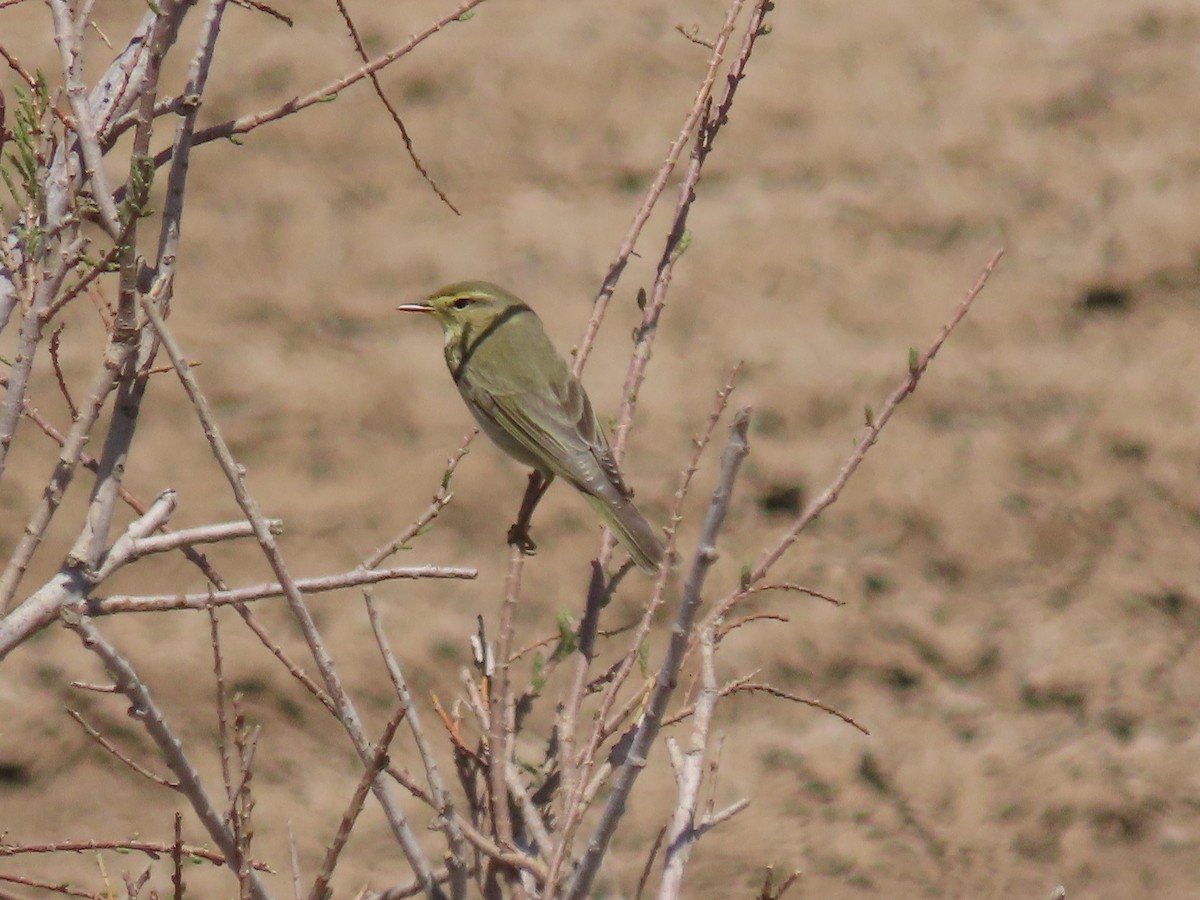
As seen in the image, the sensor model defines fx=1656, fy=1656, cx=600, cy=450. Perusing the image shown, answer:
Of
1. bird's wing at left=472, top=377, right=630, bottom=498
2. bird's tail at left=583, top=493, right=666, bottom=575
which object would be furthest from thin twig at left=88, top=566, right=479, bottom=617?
bird's wing at left=472, top=377, right=630, bottom=498

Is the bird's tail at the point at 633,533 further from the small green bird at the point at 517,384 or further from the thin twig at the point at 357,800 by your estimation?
the thin twig at the point at 357,800

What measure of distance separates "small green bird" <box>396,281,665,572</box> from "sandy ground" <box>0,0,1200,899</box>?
Answer: 563 mm

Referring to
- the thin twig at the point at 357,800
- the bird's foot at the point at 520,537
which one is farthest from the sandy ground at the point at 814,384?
the thin twig at the point at 357,800

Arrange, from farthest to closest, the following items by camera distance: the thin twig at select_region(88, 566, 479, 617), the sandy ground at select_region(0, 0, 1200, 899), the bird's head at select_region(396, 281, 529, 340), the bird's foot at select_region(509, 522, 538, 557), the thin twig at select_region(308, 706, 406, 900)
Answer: the sandy ground at select_region(0, 0, 1200, 899), the bird's head at select_region(396, 281, 529, 340), the bird's foot at select_region(509, 522, 538, 557), the thin twig at select_region(88, 566, 479, 617), the thin twig at select_region(308, 706, 406, 900)

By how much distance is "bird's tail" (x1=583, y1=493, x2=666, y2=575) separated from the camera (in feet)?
13.0

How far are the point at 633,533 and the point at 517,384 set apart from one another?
1288 mm

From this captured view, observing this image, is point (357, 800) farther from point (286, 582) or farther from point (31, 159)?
point (31, 159)

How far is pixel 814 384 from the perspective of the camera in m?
5.90

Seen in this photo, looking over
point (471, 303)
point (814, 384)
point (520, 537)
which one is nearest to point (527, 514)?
point (520, 537)

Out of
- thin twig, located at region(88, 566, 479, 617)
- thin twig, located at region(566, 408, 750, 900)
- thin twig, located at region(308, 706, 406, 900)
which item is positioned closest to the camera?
thin twig, located at region(566, 408, 750, 900)

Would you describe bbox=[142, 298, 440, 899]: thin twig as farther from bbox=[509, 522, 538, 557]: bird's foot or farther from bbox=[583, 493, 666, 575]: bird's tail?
bbox=[583, 493, 666, 575]: bird's tail

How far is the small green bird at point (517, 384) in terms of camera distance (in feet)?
15.3

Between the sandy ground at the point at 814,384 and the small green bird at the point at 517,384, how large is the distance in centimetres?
56

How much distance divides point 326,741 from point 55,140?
3635 mm
